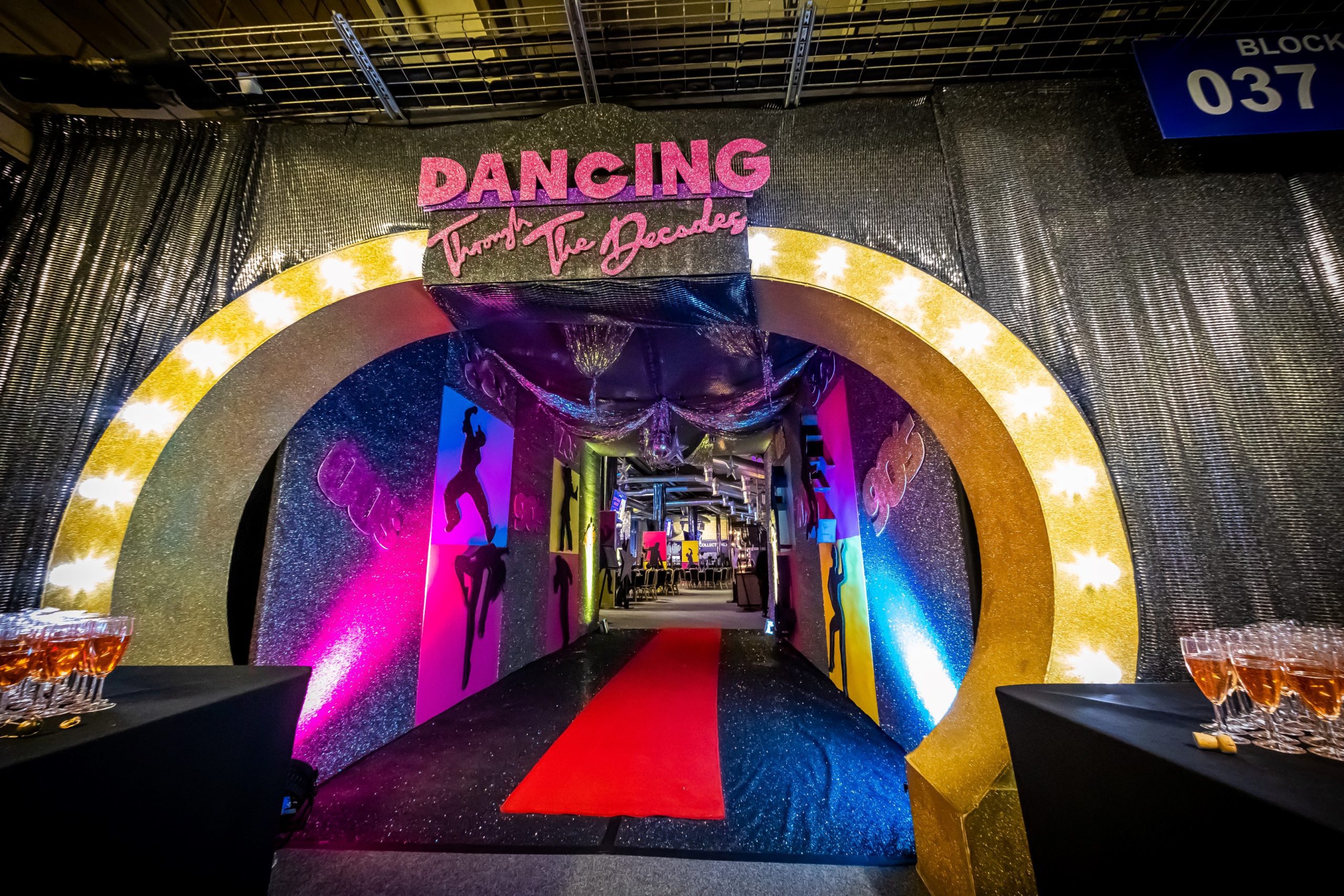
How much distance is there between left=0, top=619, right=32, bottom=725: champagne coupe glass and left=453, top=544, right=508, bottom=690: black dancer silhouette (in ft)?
8.50

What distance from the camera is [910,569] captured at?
8.13 feet

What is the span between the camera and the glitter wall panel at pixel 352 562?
2.16m

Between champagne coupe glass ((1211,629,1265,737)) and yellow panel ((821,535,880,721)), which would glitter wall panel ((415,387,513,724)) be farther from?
champagne coupe glass ((1211,629,1265,737))

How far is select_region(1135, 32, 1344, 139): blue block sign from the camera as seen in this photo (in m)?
1.60

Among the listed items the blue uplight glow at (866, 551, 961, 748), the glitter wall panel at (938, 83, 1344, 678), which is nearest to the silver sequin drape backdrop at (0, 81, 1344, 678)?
the glitter wall panel at (938, 83, 1344, 678)

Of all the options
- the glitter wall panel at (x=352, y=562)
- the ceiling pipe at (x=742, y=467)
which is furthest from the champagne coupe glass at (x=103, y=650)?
the ceiling pipe at (x=742, y=467)

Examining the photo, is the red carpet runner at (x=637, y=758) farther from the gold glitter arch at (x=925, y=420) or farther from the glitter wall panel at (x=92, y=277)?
the glitter wall panel at (x=92, y=277)

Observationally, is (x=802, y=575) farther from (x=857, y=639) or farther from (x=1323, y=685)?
(x=1323, y=685)

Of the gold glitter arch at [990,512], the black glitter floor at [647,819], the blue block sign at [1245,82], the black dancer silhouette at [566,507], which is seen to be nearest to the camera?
the gold glitter arch at [990,512]

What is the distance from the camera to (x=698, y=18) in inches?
65.6

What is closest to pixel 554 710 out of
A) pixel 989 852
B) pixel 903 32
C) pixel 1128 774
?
pixel 989 852

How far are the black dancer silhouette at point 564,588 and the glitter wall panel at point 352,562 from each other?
2.55 meters

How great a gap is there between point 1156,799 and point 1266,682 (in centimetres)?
34

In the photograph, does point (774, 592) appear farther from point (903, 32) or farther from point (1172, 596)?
point (903, 32)
